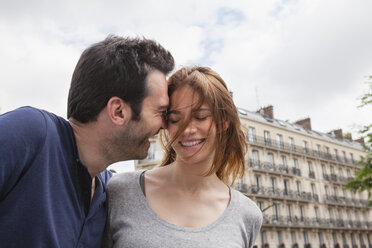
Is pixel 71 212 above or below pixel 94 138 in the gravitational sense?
below

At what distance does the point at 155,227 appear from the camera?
8.69 ft

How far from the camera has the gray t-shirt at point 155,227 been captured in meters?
2.58

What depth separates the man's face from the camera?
2.68 metres

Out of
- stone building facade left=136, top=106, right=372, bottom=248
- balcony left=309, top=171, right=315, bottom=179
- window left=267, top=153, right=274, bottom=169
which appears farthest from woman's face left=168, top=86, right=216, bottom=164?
balcony left=309, top=171, right=315, bottom=179

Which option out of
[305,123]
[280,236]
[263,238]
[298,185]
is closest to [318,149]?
[305,123]

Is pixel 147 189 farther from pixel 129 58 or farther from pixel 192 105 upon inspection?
pixel 129 58

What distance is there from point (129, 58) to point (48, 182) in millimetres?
981

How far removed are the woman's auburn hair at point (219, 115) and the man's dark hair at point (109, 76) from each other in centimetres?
34

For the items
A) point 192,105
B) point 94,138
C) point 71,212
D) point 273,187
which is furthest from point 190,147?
point 273,187

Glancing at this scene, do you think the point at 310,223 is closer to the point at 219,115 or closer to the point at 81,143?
the point at 219,115

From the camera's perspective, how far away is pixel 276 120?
44.3m

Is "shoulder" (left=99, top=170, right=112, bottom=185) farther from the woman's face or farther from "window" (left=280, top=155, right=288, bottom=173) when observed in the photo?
"window" (left=280, top=155, right=288, bottom=173)

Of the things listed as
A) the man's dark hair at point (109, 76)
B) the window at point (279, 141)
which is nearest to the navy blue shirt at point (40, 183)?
the man's dark hair at point (109, 76)

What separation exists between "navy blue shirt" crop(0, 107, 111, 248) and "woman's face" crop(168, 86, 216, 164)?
809mm
